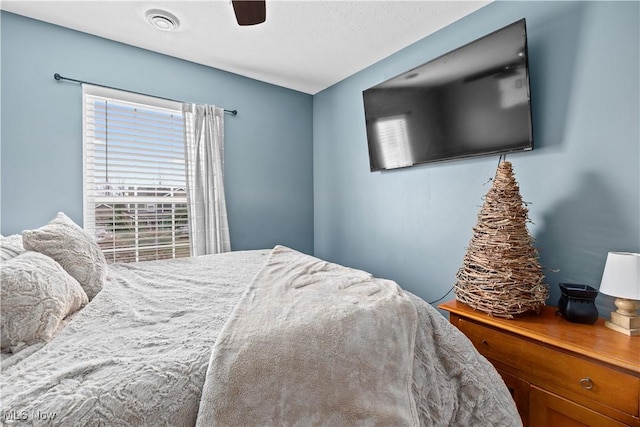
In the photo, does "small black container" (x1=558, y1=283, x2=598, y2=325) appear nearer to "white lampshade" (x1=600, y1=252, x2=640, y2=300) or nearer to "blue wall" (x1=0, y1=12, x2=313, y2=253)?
"white lampshade" (x1=600, y1=252, x2=640, y2=300)

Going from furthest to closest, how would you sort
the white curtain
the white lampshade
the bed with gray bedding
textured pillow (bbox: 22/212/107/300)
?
the white curtain
textured pillow (bbox: 22/212/107/300)
the white lampshade
the bed with gray bedding

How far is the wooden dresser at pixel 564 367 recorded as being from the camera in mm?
1119

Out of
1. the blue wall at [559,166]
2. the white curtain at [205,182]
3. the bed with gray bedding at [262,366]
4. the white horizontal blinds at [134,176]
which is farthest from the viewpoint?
the white curtain at [205,182]

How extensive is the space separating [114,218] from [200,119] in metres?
1.12

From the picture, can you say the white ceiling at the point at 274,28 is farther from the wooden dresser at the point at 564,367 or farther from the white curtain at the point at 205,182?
the wooden dresser at the point at 564,367

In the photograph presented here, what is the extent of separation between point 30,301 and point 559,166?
2449 mm

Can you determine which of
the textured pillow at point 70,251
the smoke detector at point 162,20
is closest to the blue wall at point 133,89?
the smoke detector at point 162,20

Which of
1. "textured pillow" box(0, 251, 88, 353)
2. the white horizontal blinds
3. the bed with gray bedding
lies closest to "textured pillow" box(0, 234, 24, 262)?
"textured pillow" box(0, 251, 88, 353)

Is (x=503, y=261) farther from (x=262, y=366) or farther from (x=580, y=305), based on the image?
(x=262, y=366)

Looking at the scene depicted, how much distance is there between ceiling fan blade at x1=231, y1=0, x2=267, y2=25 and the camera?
1321 millimetres

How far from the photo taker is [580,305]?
139cm

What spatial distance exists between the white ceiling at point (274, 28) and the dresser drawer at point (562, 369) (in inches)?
82.3

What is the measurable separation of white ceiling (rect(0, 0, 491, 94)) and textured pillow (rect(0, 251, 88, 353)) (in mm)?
1839

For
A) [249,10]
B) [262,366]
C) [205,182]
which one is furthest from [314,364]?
[205,182]
